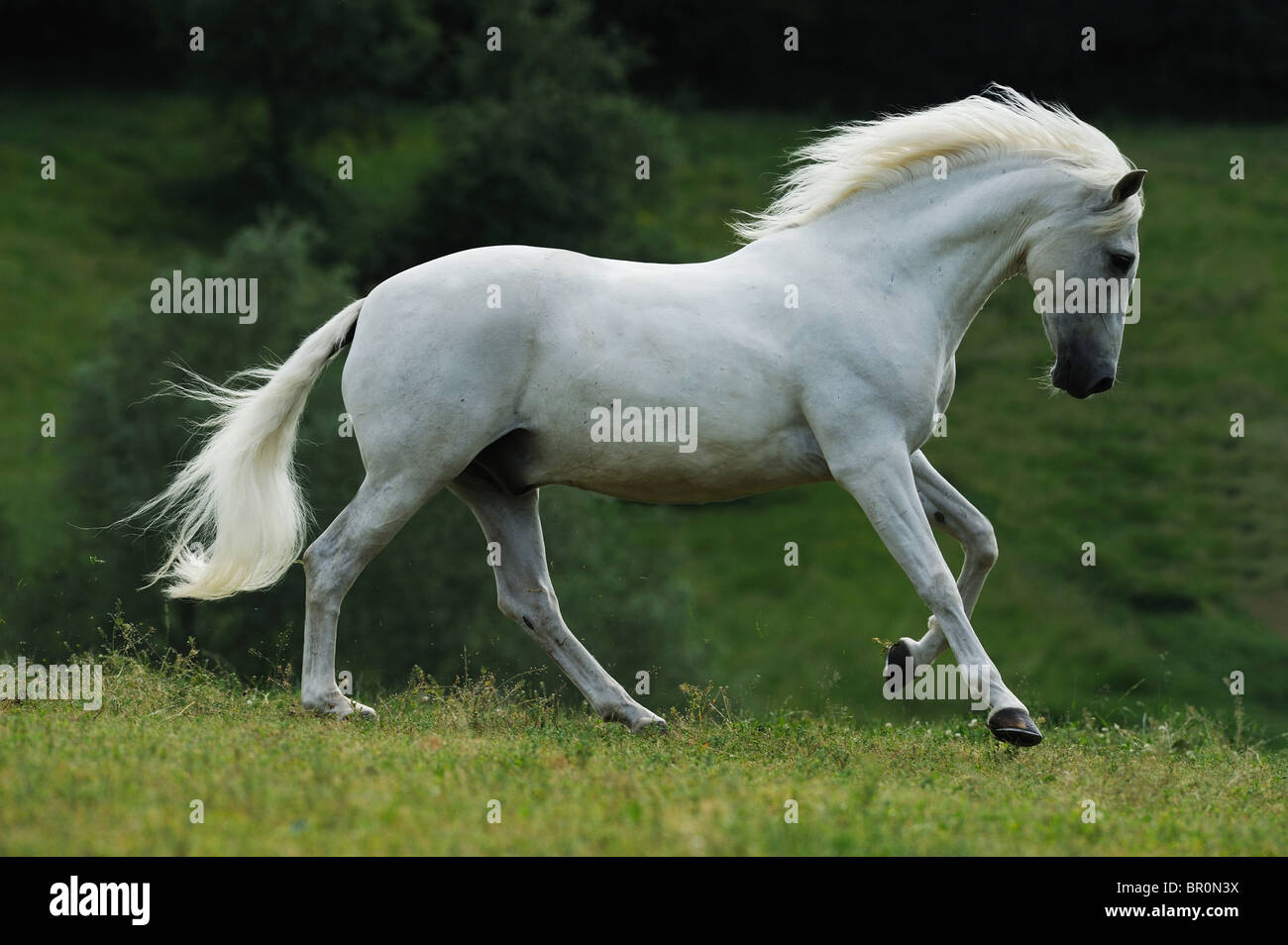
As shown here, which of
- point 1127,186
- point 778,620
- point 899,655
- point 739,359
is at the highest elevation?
point 1127,186

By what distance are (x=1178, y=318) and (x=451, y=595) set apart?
24317 millimetres

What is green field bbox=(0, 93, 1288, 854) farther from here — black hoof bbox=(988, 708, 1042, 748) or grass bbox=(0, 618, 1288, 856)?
black hoof bbox=(988, 708, 1042, 748)

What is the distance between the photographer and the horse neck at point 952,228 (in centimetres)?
689

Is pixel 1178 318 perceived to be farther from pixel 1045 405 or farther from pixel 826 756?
pixel 826 756

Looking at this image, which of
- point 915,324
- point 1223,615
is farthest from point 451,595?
point 915,324

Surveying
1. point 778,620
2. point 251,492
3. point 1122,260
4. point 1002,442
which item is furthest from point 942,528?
point 1002,442

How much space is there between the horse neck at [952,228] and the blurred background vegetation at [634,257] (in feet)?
40.6

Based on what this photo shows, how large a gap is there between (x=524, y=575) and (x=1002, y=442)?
30.9m

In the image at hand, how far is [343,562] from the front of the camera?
6.88 meters

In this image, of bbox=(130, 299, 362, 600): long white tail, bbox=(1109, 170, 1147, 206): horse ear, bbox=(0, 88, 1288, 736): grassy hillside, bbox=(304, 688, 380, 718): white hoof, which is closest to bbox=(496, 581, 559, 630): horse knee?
bbox=(304, 688, 380, 718): white hoof

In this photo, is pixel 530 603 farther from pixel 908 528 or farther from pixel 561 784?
pixel 561 784

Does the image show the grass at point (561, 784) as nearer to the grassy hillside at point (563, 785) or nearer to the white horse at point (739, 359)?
the grassy hillside at point (563, 785)

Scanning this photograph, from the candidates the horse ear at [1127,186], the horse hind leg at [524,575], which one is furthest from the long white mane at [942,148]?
the horse hind leg at [524,575]

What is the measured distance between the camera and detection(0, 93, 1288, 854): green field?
472cm
